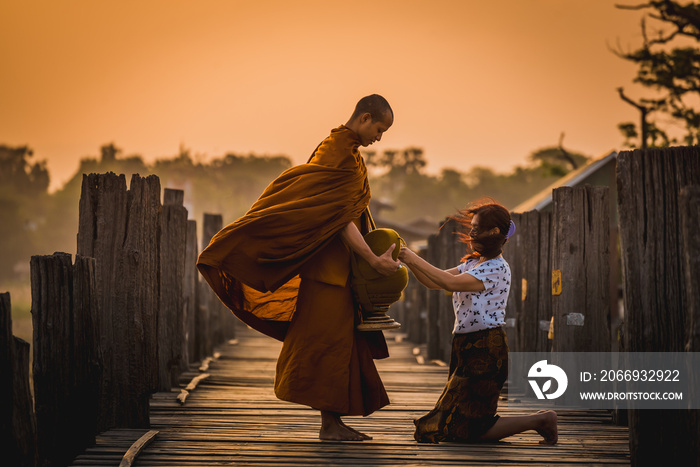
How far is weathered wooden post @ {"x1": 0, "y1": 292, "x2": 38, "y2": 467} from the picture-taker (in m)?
4.10

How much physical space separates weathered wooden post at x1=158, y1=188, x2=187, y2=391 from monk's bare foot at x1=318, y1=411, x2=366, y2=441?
273 centimetres

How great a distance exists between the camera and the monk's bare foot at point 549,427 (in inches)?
209

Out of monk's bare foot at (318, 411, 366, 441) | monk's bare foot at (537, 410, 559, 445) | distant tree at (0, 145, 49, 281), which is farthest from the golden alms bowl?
distant tree at (0, 145, 49, 281)

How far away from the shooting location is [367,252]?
18.2ft

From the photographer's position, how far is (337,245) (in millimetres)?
5715

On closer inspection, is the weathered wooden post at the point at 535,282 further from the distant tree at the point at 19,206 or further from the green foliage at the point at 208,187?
the distant tree at the point at 19,206

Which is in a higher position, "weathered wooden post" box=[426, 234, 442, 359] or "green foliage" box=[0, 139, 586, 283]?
"green foliage" box=[0, 139, 586, 283]

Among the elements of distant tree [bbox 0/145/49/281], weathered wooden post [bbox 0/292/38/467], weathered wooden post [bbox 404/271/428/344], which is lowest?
weathered wooden post [bbox 0/292/38/467]

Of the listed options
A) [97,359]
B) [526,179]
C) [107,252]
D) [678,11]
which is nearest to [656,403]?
[97,359]

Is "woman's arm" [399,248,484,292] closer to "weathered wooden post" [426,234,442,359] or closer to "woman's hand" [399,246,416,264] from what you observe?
"woman's hand" [399,246,416,264]

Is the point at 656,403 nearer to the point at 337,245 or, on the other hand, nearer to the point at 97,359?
the point at 337,245

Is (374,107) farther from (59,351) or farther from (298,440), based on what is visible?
(59,351)

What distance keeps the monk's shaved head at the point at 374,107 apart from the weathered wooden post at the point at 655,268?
5.52ft

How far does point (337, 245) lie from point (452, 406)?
3.94 feet
